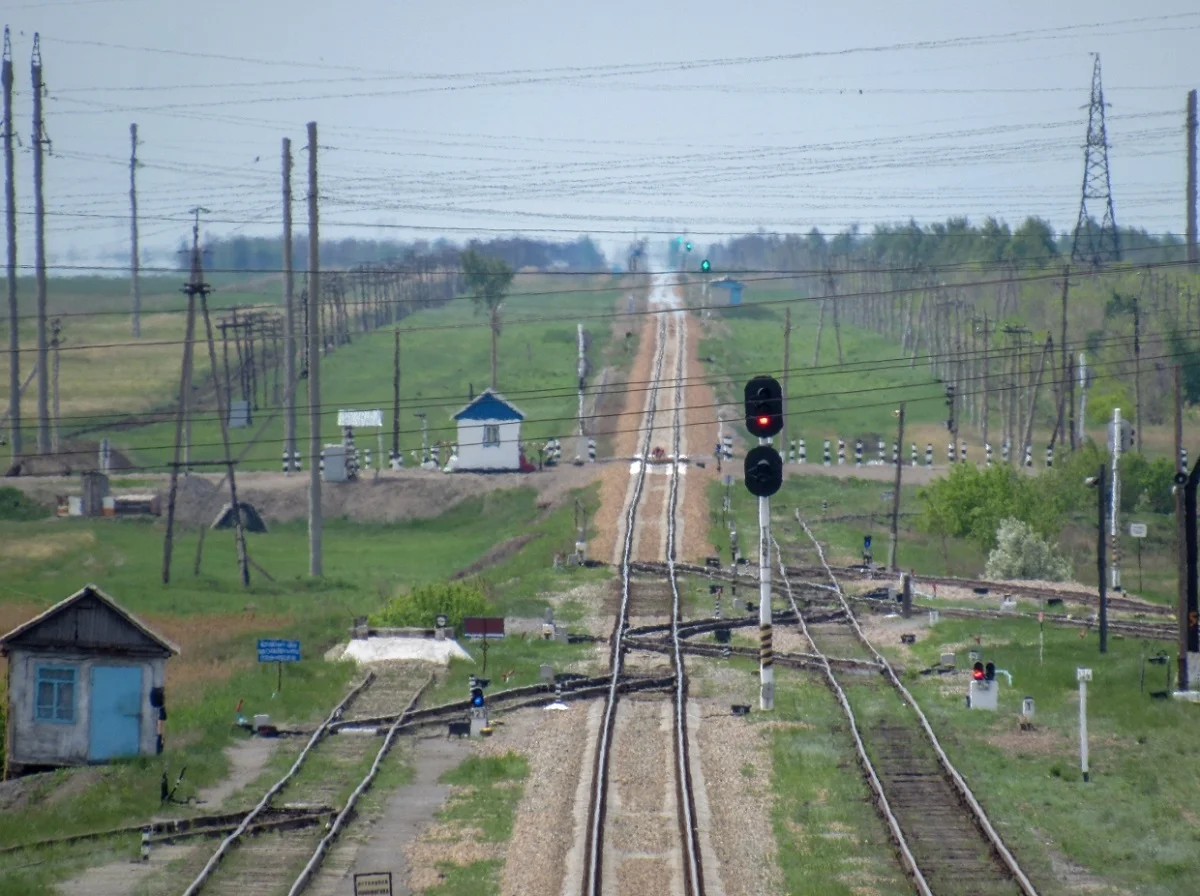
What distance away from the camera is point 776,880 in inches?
664

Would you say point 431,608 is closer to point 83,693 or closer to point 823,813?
point 83,693

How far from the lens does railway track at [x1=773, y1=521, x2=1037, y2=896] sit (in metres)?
16.9

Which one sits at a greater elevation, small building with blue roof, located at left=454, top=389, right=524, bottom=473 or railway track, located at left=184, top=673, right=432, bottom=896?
small building with blue roof, located at left=454, top=389, right=524, bottom=473

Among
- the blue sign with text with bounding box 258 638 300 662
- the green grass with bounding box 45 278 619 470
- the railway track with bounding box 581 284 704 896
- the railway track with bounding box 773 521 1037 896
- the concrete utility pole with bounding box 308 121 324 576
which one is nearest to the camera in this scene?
the railway track with bounding box 581 284 704 896

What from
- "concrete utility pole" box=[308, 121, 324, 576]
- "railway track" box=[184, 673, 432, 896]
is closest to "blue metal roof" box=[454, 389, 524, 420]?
"concrete utility pole" box=[308, 121, 324, 576]

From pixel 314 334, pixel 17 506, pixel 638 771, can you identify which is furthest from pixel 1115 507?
pixel 17 506

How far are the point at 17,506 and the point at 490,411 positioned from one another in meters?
17.4

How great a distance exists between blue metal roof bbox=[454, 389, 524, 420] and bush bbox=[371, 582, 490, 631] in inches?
1086

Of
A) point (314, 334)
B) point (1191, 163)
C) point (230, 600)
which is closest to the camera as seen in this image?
point (314, 334)

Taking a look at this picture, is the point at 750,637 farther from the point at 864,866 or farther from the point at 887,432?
the point at 887,432

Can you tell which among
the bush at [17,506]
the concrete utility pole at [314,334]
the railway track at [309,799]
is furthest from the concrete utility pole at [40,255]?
the railway track at [309,799]

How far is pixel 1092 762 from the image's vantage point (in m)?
23.0

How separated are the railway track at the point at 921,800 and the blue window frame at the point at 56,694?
1122 cm

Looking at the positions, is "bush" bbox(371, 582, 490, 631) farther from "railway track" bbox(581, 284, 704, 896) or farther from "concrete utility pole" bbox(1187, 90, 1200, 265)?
"concrete utility pole" bbox(1187, 90, 1200, 265)
